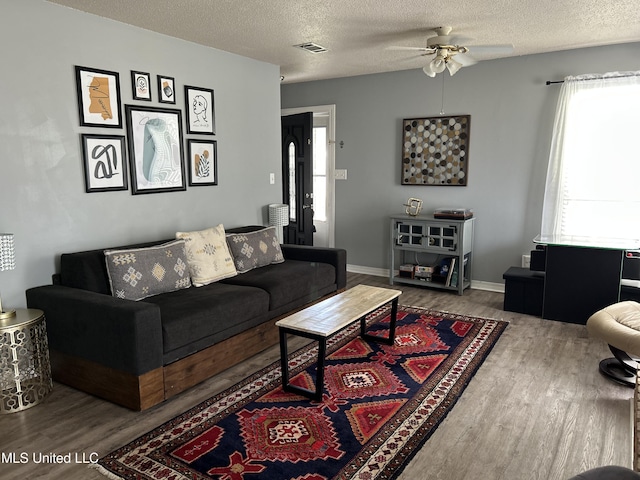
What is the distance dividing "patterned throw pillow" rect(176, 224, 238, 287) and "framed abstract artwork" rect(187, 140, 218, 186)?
570mm

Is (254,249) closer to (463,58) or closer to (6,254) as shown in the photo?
(6,254)

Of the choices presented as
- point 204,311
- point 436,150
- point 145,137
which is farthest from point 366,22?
point 204,311

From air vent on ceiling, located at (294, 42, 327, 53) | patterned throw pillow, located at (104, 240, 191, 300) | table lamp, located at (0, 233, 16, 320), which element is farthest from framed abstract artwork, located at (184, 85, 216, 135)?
table lamp, located at (0, 233, 16, 320)

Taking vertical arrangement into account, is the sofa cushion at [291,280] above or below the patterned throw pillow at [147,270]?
below

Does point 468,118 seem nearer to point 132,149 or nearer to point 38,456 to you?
point 132,149

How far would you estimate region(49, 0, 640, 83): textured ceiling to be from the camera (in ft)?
10.4

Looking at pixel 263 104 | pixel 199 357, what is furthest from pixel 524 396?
pixel 263 104

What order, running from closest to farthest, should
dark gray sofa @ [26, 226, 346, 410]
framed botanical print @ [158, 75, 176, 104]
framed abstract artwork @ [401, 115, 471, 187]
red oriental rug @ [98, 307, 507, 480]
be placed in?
red oriental rug @ [98, 307, 507, 480], dark gray sofa @ [26, 226, 346, 410], framed botanical print @ [158, 75, 176, 104], framed abstract artwork @ [401, 115, 471, 187]

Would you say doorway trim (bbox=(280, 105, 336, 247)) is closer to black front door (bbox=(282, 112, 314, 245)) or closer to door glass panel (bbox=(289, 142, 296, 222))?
black front door (bbox=(282, 112, 314, 245))

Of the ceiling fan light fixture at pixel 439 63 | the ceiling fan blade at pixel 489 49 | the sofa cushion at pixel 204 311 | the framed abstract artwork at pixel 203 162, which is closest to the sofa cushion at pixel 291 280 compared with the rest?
the sofa cushion at pixel 204 311

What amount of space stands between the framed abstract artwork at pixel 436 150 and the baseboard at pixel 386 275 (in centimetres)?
115

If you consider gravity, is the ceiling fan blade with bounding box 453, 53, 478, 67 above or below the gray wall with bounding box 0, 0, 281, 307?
above

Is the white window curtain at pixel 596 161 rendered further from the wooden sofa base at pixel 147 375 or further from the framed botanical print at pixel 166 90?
the framed botanical print at pixel 166 90

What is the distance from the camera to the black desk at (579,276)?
3986 mm
